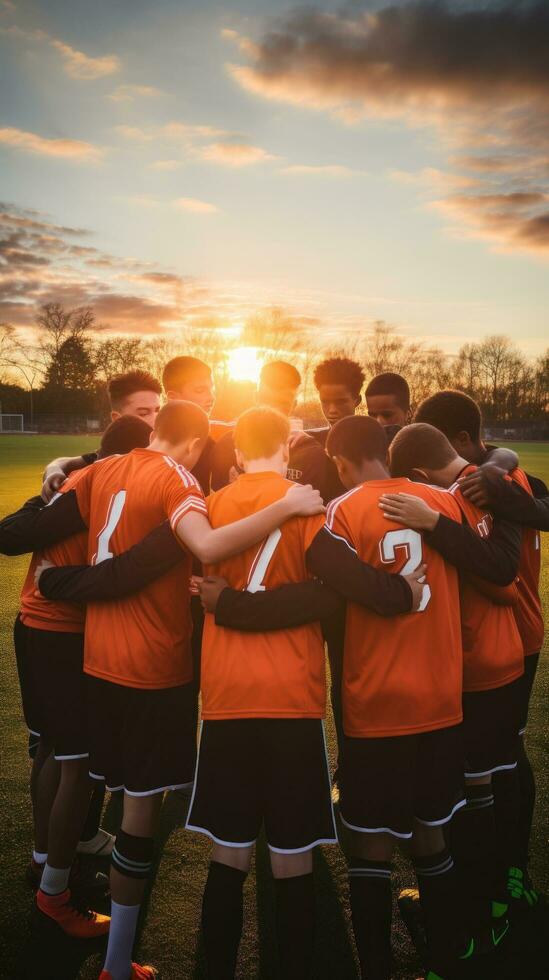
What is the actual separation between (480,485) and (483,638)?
2.24ft

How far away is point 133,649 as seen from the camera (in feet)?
8.96

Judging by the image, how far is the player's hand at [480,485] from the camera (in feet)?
9.23

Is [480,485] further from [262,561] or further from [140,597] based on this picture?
[140,597]

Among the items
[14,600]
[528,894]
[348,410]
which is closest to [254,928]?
[528,894]

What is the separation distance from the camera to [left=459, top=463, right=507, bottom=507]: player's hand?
2.81m

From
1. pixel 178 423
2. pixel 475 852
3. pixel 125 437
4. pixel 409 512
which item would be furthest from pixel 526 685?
pixel 125 437

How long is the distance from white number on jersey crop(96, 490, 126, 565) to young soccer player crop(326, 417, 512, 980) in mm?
912

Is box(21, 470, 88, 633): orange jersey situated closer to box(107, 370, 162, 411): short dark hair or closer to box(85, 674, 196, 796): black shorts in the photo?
box(85, 674, 196, 796): black shorts

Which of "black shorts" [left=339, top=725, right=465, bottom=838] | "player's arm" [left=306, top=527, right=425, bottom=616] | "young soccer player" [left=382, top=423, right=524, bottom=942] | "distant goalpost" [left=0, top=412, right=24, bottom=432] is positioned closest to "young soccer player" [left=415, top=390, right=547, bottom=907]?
"young soccer player" [left=382, top=423, right=524, bottom=942]

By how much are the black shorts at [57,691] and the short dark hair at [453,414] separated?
209cm

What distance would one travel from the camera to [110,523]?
2828mm

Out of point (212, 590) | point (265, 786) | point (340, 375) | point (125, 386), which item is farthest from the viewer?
point (340, 375)

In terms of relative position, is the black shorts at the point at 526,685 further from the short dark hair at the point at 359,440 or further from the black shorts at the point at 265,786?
the short dark hair at the point at 359,440

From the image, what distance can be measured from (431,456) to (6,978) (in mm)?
2868
